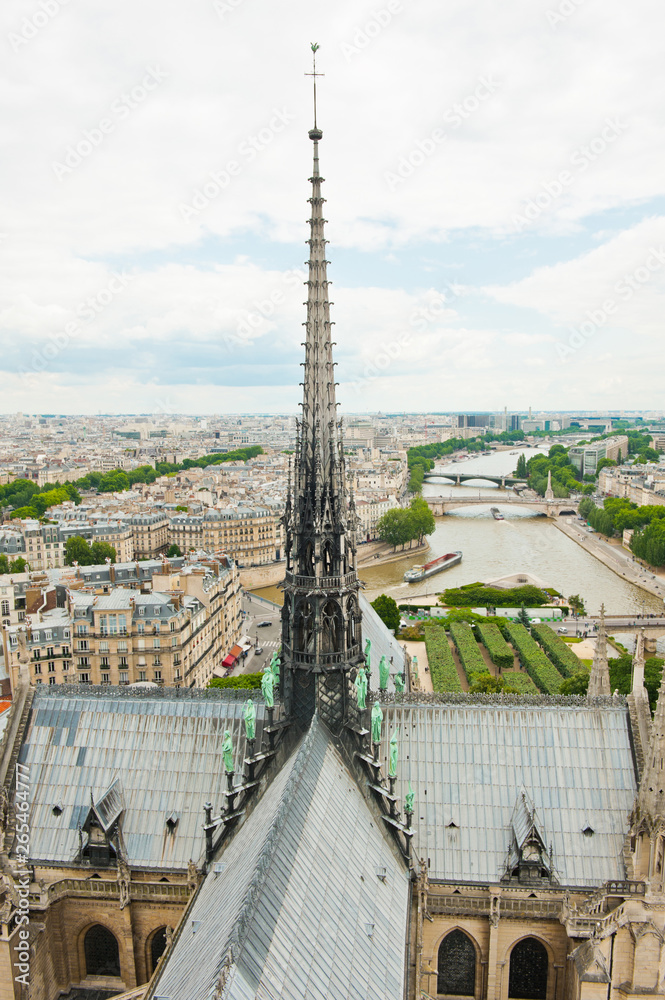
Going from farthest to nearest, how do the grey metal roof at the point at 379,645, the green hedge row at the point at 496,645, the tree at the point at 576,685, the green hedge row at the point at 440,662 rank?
the green hedge row at the point at 496,645, the green hedge row at the point at 440,662, the tree at the point at 576,685, the grey metal roof at the point at 379,645

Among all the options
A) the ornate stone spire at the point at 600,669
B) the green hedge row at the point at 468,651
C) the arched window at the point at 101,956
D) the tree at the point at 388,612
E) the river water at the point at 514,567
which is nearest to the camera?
the arched window at the point at 101,956

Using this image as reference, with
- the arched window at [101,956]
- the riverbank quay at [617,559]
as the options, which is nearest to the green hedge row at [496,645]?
the riverbank quay at [617,559]

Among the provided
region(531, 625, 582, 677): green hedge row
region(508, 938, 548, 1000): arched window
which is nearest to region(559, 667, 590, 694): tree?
region(531, 625, 582, 677): green hedge row

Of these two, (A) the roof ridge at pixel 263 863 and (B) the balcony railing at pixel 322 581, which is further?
(B) the balcony railing at pixel 322 581

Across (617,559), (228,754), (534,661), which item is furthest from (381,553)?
(228,754)

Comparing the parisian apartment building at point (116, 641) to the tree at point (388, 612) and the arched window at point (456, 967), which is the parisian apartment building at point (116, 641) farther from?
the arched window at point (456, 967)

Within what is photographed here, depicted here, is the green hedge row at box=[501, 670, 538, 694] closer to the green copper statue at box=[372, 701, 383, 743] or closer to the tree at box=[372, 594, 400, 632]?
the tree at box=[372, 594, 400, 632]

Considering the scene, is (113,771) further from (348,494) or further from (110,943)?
(348,494)
